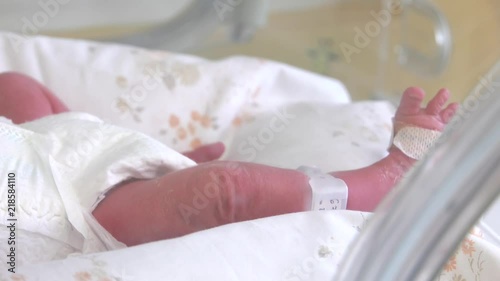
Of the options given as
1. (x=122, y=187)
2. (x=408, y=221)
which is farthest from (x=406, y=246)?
(x=122, y=187)

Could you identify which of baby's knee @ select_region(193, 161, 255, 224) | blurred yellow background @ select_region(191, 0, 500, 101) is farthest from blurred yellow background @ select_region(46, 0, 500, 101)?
baby's knee @ select_region(193, 161, 255, 224)

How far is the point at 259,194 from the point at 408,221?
1.45 feet

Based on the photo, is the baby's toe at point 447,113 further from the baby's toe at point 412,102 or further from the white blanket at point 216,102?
the white blanket at point 216,102

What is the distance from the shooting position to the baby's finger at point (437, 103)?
0.94 metres

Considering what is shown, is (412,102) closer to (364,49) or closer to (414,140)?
(414,140)

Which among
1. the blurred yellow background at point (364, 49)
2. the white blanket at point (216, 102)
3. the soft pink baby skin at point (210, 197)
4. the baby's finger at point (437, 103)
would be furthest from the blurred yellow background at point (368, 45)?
the soft pink baby skin at point (210, 197)

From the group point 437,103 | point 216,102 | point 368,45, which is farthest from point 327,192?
point 368,45

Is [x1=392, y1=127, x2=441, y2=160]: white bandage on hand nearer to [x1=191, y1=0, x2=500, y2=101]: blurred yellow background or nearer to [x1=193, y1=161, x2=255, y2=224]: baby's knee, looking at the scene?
[x1=193, y1=161, x2=255, y2=224]: baby's knee

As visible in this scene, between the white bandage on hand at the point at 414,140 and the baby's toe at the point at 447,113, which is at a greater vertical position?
the baby's toe at the point at 447,113

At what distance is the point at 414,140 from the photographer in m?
0.91

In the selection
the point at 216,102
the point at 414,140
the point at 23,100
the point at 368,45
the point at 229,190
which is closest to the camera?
the point at 229,190

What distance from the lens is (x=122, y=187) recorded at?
2.89 ft

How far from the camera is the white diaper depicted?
0.79 meters

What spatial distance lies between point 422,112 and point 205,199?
1.10 ft
